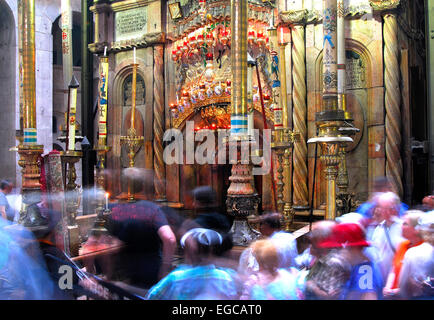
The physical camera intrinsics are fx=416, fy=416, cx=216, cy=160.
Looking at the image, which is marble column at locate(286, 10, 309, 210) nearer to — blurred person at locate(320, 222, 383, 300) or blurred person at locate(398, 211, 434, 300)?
blurred person at locate(398, 211, 434, 300)

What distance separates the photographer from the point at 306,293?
107 inches

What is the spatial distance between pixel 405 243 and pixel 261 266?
1.67m

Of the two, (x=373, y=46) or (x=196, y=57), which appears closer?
(x=373, y=46)

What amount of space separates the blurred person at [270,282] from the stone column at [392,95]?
5393mm

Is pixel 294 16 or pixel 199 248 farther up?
pixel 294 16

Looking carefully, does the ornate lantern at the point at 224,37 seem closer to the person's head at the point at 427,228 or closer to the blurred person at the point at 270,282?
the person's head at the point at 427,228

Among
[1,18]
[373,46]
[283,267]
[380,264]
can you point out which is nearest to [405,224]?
[380,264]

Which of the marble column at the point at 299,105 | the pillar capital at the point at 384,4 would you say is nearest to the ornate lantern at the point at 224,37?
the marble column at the point at 299,105

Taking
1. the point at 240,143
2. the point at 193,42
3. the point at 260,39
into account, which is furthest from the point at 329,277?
the point at 193,42

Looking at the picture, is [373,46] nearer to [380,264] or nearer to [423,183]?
[423,183]

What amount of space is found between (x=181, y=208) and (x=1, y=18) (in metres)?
8.34

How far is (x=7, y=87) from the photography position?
1270 cm

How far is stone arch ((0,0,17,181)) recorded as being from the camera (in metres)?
12.5

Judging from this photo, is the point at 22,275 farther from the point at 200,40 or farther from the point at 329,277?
the point at 200,40
